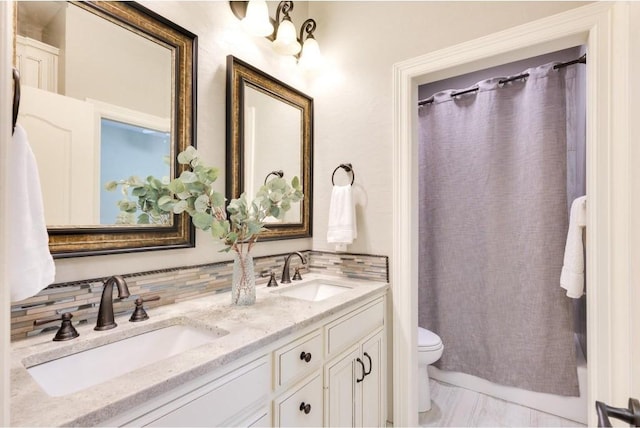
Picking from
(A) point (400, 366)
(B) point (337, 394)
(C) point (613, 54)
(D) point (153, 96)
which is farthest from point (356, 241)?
(C) point (613, 54)

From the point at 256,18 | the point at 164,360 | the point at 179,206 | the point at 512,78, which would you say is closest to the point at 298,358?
the point at 164,360

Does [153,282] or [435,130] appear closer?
[153,282]

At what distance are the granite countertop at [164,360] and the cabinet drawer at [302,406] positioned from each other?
217 millimetres

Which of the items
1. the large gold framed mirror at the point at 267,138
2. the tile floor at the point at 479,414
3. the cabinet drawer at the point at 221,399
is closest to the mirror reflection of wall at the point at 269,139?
the large gold framed mirror at the point at 267,138

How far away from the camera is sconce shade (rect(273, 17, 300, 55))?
163 centimetres

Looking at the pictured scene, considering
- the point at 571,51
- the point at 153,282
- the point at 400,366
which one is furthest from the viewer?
the point at 571,51

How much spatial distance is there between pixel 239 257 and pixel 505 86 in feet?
6.73

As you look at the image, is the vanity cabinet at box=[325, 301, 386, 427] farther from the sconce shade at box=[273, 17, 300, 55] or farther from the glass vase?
the sconce shade at box=[273, 17, 300, 55]

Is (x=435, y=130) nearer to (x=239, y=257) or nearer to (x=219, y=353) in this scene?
(x=239, y=257)

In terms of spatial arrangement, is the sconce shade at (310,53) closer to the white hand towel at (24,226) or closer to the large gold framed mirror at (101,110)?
the large gold framed mirror at (101,110)

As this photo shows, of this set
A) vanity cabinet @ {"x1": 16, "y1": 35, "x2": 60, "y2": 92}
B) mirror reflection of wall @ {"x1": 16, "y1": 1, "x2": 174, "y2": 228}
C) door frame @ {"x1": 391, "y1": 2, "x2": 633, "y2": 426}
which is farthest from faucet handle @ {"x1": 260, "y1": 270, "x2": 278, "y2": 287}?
door frame @ {"x1": 391, "y1": 2, "x2": 633, "y2": 426}

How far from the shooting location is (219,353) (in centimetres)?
79

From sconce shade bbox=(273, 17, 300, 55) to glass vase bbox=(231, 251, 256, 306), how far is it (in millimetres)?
1158

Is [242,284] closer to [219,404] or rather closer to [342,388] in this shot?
[219,404]
